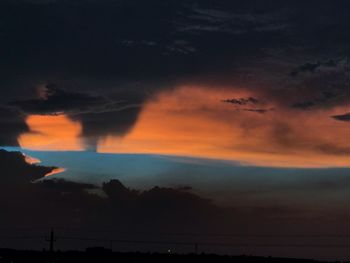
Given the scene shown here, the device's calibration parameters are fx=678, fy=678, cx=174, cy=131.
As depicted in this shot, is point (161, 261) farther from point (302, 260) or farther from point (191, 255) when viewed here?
point (302, 260)

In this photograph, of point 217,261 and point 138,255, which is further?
point 138,255

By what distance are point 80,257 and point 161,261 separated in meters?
21.7

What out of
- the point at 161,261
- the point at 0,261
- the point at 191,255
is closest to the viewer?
the point at 0,261

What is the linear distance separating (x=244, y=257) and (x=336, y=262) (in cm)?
2553

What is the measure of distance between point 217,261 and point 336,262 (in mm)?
33136

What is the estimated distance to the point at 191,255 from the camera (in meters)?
192

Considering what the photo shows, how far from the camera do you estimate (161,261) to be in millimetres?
178875

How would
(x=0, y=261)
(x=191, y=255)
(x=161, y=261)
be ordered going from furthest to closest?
1. (x=191, y=255)
2. (x=161, y=261)
3. (x=0, y=261)

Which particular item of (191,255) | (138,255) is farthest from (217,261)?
(138,255)

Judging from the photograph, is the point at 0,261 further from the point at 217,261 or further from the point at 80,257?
the point at 217,261

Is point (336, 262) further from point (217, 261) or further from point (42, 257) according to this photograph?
point (42, 257)

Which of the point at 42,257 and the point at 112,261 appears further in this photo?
the point at 42,257

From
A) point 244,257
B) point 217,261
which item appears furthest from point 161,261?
point 244,257

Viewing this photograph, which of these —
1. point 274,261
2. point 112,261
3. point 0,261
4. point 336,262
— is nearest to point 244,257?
point 274,261
